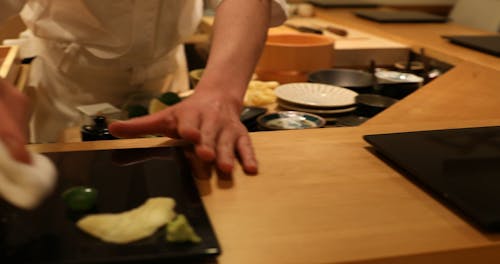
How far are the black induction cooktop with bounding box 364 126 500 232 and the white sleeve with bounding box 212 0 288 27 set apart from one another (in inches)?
17.8

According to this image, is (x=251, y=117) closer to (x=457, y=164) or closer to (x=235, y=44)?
(x=235, y=44)

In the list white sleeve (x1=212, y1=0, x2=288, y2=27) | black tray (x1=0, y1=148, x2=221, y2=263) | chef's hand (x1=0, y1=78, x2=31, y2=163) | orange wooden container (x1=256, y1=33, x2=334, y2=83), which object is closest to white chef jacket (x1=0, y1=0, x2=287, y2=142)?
white sleeve (x1=212, y1=0, x2=288, y2=27)

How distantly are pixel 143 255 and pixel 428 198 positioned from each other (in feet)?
1.12

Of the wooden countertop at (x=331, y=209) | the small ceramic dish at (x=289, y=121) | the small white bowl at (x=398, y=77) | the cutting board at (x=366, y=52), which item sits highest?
the wooden countertop at (x=331, y=209)

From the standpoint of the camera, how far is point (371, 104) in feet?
3.67

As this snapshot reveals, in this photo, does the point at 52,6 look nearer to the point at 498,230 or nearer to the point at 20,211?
the point at 20,211

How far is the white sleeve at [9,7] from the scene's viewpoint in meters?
1.08

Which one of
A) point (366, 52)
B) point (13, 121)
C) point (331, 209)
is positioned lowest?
point (366, 52)

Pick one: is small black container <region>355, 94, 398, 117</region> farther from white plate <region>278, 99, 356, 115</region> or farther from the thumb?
the thumb

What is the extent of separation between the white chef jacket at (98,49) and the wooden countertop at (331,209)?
1.51ft

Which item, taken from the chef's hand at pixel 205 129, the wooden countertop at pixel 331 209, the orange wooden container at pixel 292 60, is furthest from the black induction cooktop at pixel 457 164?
the orange wooden container at pixel 292 60

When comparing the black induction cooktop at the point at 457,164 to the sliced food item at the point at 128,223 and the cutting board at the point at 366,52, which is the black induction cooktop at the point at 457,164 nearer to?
the sliced food item at the point at 128,223

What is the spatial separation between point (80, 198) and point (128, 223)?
0.07m

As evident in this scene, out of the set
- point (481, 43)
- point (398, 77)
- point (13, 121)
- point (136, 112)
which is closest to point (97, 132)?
point (136, 112)
